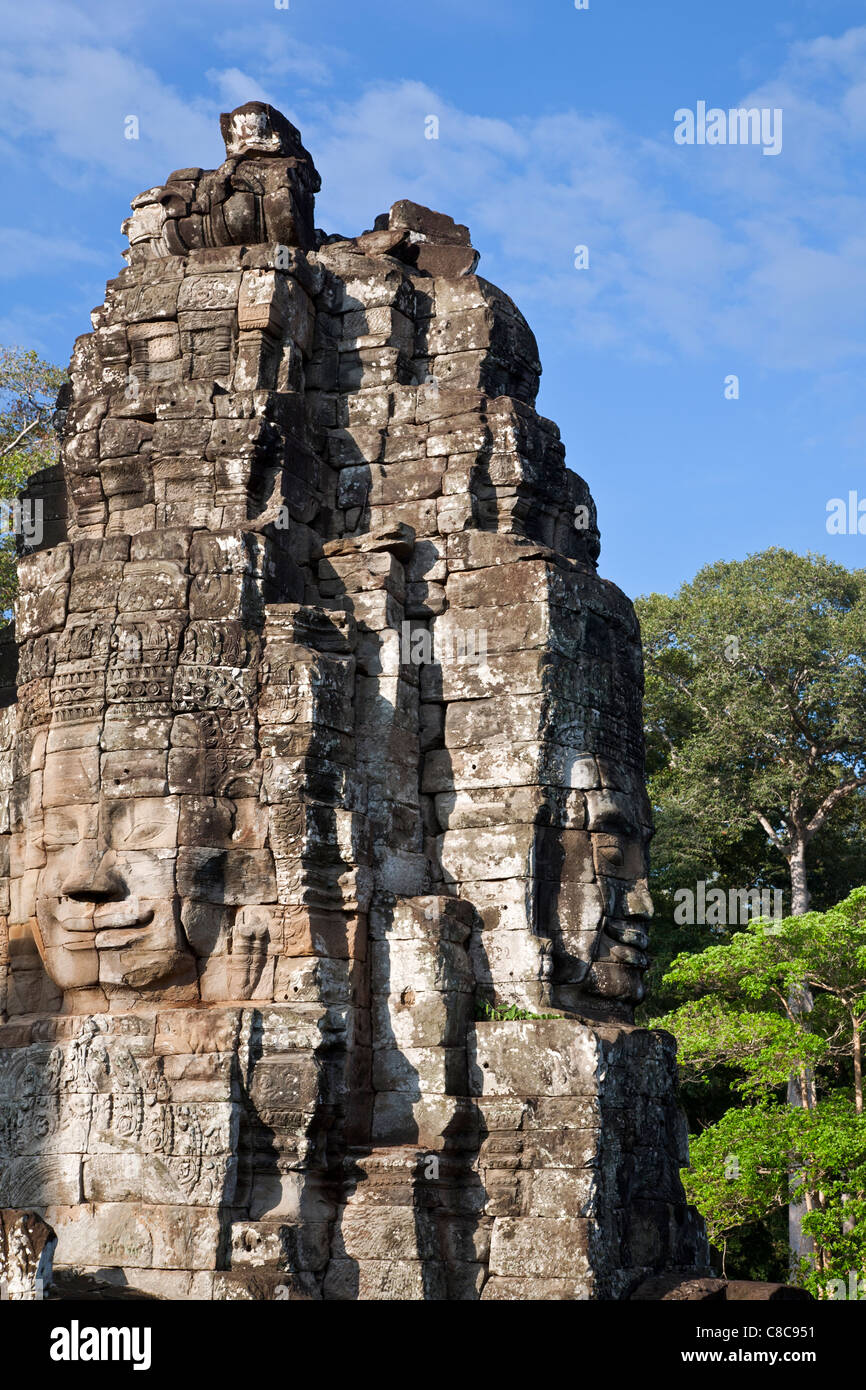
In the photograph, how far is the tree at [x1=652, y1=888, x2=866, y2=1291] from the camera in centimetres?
1691

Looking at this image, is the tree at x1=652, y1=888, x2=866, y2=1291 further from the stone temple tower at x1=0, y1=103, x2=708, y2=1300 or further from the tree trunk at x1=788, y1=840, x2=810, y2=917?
the stone temple tower at x1=0, y1=103, x2=708, y2=1300

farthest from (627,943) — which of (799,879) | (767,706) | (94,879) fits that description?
(767,706)

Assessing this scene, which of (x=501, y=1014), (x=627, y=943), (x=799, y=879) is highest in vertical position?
(x=799, y=879)

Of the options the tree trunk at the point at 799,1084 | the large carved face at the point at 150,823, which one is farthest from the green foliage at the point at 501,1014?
the tree trunk at the point at 799,1084

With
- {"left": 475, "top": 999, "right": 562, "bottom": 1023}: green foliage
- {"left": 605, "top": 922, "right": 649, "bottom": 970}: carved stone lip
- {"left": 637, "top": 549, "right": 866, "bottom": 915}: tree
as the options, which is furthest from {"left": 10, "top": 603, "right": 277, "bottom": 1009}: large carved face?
{"left": 637, "top": 549, "right": 866, "bottom": 915}: tree

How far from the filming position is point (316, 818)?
428 inches

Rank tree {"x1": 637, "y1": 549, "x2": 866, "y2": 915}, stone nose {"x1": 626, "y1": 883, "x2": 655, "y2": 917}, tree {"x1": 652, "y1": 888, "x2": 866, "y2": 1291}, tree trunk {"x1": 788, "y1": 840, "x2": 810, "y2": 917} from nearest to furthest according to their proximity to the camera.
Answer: stone nose {"x1": 626, "y1": 883, "x2": 655, "y2": 917}
tree {"x1": 652, "y1": 888, "x2": 866, "y2": 1291}
tree trunk {"x1": 788, "y1": 840, "x2": 810, "y2": 917}
tree {"x1": 637, "y1": 549, "x2": 866, "y2": 915}

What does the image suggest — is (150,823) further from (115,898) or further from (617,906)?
(617,906)

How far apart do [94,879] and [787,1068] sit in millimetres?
9765

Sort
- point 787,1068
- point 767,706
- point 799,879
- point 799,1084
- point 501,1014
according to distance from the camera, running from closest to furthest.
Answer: point 501,1014 < point 787,1068 < point 799,1084 < point 799,879 < point 767,706

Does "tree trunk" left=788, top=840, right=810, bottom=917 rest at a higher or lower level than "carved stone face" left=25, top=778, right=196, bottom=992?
higher

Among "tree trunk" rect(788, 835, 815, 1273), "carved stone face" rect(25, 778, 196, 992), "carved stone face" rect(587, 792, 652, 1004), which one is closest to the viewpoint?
"carved stone face" rect(25, 778, 196, 992)

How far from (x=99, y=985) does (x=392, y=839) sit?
87.6 inches

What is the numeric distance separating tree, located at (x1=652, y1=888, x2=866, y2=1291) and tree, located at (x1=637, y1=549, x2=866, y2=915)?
Answer: 6.66 metres
